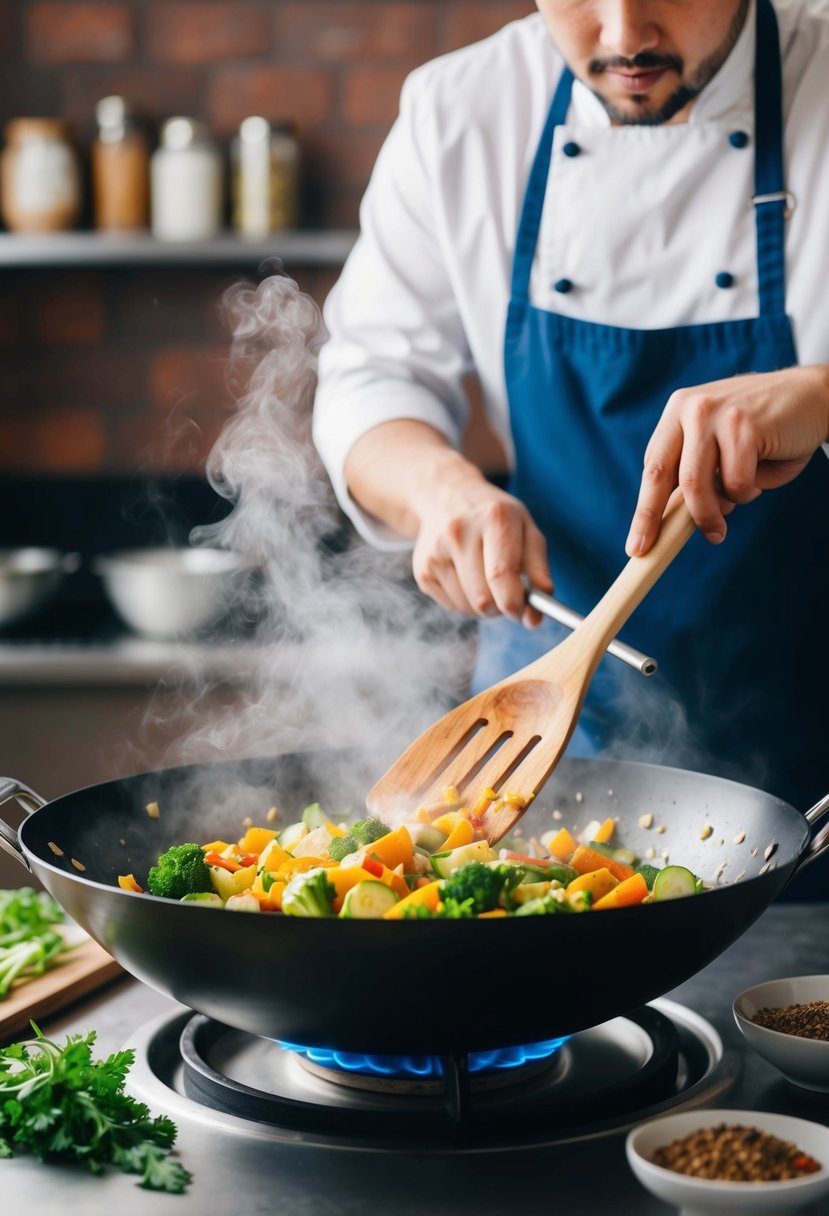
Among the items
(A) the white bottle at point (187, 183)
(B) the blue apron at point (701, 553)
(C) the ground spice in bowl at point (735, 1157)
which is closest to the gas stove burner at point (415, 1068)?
(C) the ground spice in bowl at point (735, 1157)

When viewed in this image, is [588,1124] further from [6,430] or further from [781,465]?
[6,430]

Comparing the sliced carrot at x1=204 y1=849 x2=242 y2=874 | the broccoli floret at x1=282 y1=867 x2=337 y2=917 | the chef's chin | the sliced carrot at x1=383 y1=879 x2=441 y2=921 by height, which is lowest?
the sliced carrot at x1=204 y1=849 x2=242 y2=874

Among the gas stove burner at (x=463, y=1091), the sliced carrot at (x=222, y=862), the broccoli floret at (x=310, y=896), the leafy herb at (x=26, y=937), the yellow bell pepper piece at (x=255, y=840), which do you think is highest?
the broccoli floret at (x=310, y=896)

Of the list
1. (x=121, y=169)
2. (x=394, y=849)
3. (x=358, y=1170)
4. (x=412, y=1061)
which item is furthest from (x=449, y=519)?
(x=121, y=169)

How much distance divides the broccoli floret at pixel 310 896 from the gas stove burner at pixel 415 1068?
0.38 ft

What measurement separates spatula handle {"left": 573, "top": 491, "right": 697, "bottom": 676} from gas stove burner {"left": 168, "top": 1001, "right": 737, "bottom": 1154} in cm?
39

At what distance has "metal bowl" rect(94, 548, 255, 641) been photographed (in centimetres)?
311

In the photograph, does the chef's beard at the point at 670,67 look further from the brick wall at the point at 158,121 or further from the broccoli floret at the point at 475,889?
the brick wall at the point at 158,121

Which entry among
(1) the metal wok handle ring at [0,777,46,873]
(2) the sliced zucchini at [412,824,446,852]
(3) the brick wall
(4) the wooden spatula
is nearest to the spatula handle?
(4) the wooden spatula

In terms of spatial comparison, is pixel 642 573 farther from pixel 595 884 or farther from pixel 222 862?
pixel 222 862

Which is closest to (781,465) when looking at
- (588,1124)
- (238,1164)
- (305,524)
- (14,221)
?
(588,1124)

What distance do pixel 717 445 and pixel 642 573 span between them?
6.0 inches

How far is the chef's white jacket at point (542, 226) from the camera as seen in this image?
1.86 m

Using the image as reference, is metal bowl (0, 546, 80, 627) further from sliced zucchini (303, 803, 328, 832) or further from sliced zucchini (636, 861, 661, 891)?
sliced zucchini (636, 861, 661, 891)
